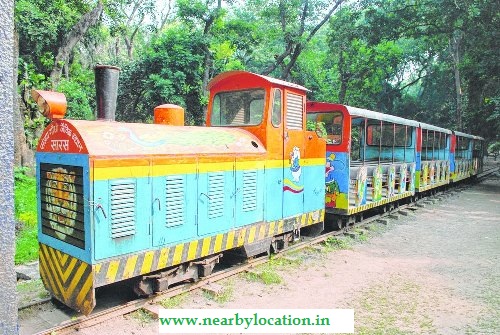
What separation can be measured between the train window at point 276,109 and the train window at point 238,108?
214mm

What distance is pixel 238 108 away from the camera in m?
7.07

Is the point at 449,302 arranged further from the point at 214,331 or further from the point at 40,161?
the point at 40,161

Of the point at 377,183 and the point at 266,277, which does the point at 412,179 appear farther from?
the point at 266,277

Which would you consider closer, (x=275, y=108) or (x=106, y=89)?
(x=106, y=89)

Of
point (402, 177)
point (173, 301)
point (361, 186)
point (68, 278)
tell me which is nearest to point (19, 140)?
point (68, 278)

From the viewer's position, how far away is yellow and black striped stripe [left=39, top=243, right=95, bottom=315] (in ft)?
14.1

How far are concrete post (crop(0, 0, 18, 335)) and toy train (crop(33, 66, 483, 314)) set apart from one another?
2.46 m

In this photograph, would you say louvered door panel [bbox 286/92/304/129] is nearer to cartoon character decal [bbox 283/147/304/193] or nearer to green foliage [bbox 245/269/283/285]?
cartoon character decal [bbox 283/147/304/193]

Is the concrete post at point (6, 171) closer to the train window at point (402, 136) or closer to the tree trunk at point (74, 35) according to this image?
the train window at point (402, 136)

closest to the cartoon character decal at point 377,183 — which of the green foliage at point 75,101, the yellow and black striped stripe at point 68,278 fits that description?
the yellow and black striped stripe at point 68,278

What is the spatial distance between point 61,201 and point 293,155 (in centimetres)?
410

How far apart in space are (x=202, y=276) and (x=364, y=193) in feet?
18.0

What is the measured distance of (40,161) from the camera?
16.3 ft

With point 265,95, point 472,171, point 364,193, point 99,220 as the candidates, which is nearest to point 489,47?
point 472,171
